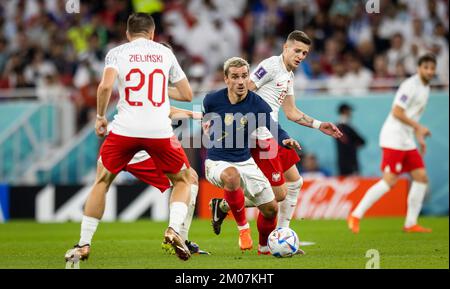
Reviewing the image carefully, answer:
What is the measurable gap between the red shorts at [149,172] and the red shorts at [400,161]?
526 centimetres

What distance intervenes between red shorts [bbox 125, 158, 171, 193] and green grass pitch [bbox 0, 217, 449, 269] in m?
0.76

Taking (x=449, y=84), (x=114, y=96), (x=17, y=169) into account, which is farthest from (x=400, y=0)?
(x=17, y=169)

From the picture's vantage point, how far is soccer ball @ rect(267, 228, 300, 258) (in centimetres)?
1012

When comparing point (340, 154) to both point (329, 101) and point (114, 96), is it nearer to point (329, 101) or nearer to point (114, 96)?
point (329, 101)

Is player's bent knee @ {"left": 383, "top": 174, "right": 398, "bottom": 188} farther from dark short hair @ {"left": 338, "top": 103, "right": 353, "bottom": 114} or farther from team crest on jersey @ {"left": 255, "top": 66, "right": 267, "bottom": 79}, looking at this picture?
dark short hair @ {"left": 338, "top": 103, "right": 353, "bottom": 114}

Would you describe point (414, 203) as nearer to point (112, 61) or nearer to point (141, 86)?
point (141, 86)

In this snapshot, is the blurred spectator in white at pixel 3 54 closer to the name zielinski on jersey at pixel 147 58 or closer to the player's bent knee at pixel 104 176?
the player's bent knee at pixel 104 176

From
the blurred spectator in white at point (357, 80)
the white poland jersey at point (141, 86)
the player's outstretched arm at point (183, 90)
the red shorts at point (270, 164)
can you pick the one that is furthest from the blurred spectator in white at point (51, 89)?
the white poland jersey at point (141, 86)

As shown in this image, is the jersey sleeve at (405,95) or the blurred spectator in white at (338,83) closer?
the jersey sleeve at (405,95)

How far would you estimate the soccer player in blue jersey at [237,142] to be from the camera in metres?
10.4

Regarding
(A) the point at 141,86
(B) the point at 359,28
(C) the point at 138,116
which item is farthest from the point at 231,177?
(B) the point at 359,28

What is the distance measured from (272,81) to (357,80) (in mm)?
8451

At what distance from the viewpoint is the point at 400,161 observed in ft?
48.5

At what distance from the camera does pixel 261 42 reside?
67.7 ft
